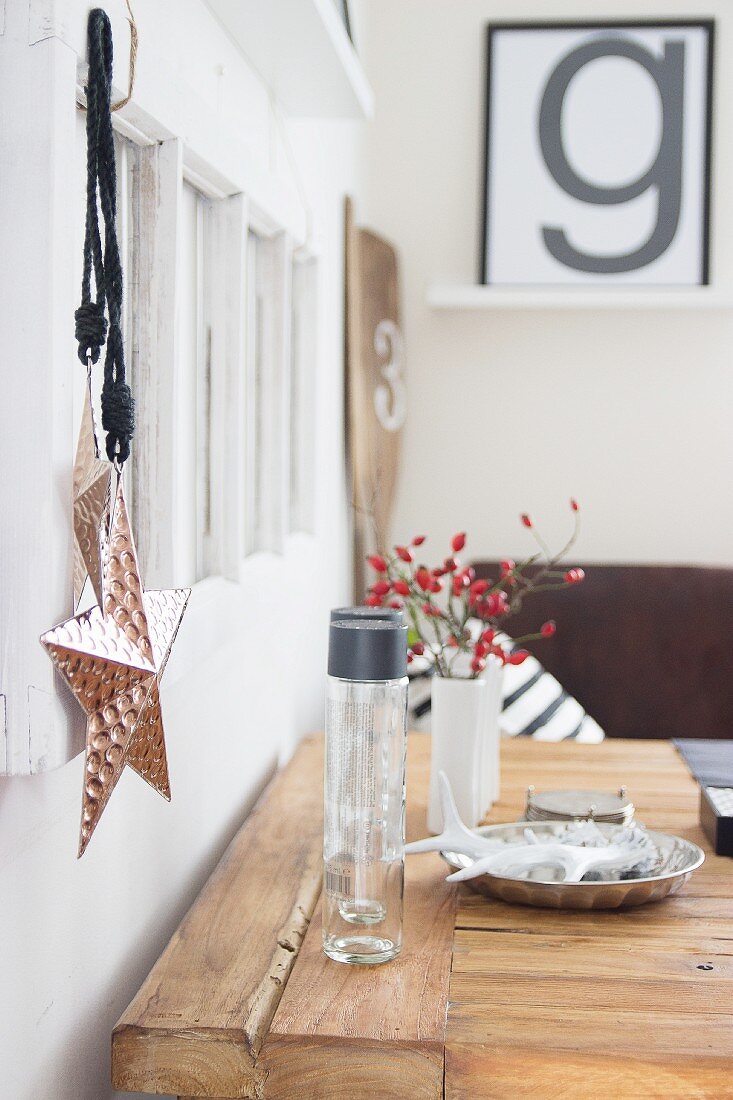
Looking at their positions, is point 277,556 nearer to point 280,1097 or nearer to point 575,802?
point 575,802

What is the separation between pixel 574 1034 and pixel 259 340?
98cm

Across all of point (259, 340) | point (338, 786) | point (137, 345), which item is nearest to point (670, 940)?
point (338, 786)

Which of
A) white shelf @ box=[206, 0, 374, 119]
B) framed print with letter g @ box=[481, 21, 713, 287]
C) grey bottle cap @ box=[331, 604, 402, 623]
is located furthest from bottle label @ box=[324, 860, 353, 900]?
framed print with letter g @ box=[481, 21, 713, 287]

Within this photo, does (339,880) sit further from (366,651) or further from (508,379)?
(508,379)

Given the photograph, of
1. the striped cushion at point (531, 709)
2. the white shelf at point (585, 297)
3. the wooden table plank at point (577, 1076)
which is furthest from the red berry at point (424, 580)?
the white shelf at point (585, 297)

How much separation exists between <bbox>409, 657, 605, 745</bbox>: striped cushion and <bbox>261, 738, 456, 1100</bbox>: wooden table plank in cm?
110

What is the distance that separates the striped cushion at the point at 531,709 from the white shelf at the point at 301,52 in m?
0.98

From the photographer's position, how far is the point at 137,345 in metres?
0.94

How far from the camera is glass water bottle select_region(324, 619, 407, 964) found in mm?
909

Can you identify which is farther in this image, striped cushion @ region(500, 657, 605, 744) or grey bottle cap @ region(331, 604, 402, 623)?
striped cushion @ region(500, 657, 605, 744)

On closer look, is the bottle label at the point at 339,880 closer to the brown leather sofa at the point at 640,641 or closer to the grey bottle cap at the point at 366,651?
the grey bottle cap at the point at 366,651

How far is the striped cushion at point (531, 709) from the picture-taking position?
2051 mm

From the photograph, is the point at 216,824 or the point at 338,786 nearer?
the point at 338,786

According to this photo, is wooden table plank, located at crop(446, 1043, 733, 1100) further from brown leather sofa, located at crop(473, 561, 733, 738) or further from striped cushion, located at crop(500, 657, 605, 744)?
brown leather sofa, located at crop(473, 561, 733, 738)
